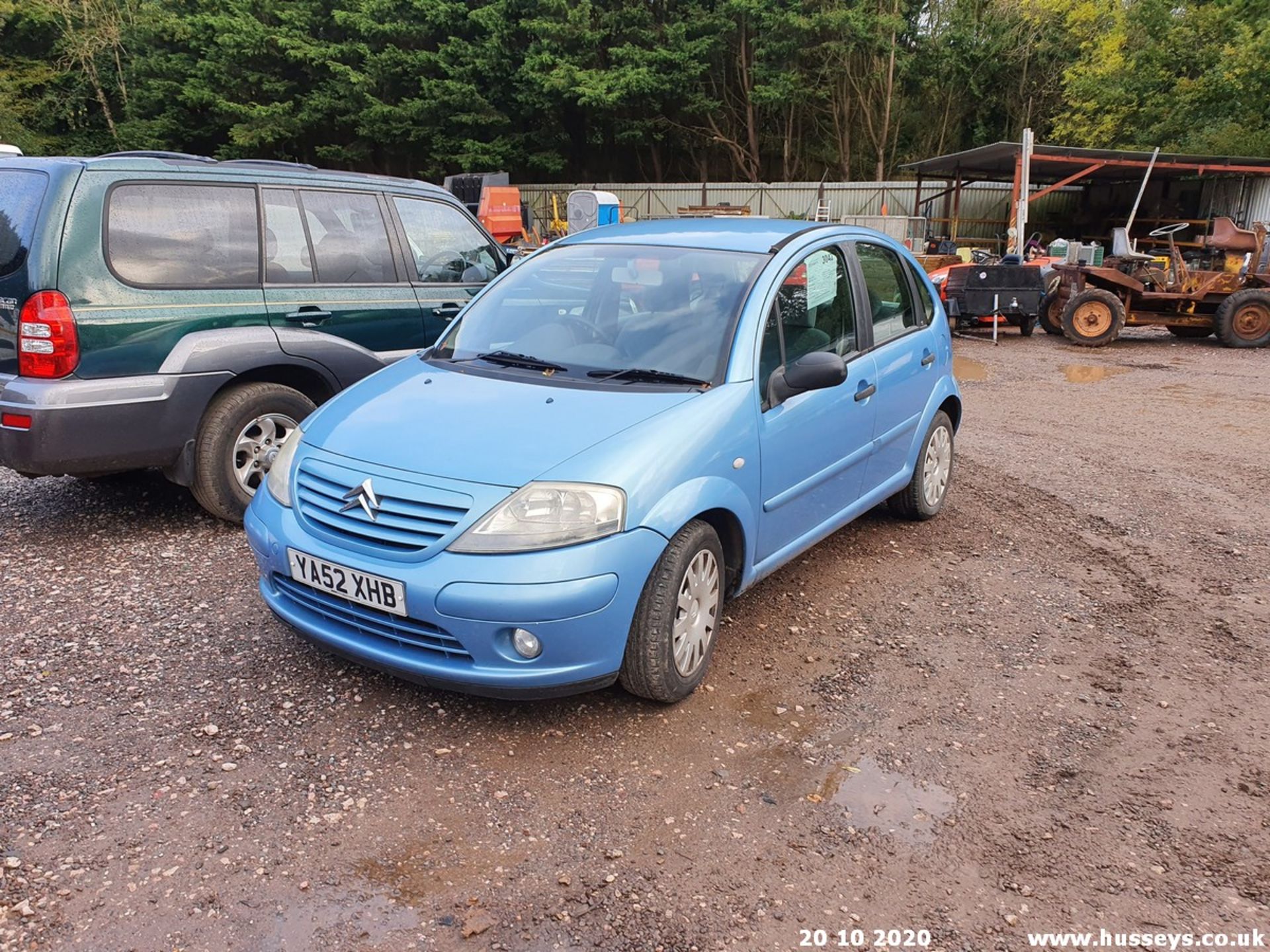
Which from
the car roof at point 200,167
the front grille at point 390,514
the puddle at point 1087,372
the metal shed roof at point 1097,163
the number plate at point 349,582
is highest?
the metal shed roof at point 1097,163

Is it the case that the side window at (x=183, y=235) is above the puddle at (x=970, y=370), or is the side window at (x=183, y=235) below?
above

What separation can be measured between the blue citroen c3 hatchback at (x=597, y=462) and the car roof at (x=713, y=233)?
17 millimetres

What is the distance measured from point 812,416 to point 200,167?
11.5 feet

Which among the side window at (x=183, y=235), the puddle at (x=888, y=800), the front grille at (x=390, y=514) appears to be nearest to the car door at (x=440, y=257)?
the side window at (x=183, y=235)

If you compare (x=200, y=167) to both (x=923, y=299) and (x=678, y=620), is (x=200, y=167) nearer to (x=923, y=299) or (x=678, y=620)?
(x=678, y=620)

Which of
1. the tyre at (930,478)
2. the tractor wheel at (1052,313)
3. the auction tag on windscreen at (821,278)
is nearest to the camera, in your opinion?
the auction tag on windscreen at (821,278)

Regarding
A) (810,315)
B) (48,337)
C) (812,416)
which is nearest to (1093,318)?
(810,315)

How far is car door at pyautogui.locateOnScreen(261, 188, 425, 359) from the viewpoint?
511 cm

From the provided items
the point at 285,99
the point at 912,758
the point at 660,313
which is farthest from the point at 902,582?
the point at 285,99

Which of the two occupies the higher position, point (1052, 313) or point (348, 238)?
point (348, 238)

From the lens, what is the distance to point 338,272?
540cm

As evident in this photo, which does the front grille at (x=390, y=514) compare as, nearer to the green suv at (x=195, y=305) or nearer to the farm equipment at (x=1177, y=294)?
the green suv at (x=195, y=305)

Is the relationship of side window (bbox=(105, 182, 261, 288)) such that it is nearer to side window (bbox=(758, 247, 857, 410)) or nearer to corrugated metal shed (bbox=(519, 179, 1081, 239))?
side window (bbox=(758, 247, 857, 410))

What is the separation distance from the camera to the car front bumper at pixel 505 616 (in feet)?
9.25
